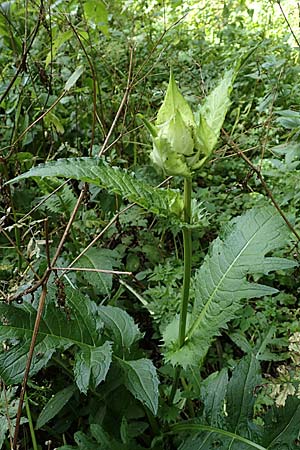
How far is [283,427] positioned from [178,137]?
2.27ft

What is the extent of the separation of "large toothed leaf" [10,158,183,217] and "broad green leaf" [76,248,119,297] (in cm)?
48

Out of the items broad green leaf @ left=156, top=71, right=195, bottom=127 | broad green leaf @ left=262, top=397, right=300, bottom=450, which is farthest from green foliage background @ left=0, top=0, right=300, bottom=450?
broad green leaf @ left=156, top=71, right=195, bottom=127

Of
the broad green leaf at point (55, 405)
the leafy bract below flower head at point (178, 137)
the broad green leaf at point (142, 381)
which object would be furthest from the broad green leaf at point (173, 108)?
the broad green leaf at point (55, 405)

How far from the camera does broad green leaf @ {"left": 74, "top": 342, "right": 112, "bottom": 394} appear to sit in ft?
3.50

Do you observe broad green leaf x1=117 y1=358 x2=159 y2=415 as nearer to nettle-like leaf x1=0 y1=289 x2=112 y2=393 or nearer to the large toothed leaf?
nettle-like leaf x1=0 y1=289 x2=112 y2=393

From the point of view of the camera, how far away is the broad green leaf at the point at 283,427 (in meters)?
1.16

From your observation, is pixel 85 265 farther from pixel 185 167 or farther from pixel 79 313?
pixel 185 167

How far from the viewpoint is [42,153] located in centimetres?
224

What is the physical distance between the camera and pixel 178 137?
2.99ft

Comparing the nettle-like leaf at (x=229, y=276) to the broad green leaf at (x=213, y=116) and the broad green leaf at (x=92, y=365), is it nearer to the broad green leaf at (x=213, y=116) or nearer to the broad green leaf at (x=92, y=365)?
the broad green leaf at (x=92, y=365)

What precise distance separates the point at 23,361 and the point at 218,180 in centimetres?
154

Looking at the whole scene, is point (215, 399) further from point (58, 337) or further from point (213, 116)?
point (213, 116)

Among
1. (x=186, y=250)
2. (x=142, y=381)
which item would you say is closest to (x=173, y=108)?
(x=186, y=250)

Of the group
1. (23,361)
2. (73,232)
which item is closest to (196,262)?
(73,232)
